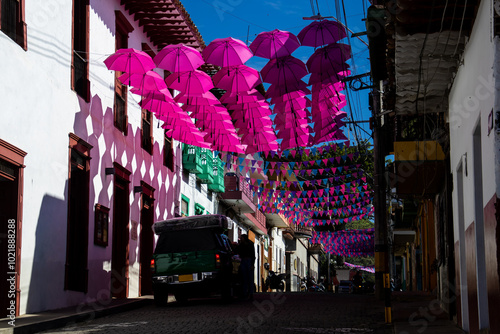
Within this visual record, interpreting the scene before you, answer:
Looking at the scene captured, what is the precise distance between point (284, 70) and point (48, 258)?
5.97m

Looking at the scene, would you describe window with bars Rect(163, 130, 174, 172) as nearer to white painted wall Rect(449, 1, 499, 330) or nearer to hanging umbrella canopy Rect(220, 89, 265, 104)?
hanging umbrella canopy Rect(220, 89, 265, 104)

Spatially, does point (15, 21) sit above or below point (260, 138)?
above

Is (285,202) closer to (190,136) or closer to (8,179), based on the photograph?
(190,136)

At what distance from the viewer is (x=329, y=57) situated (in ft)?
50.5

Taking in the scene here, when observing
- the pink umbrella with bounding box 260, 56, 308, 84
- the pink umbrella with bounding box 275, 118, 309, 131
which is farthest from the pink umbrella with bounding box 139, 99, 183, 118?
the pink umbrella with bounding box 260, 56, 308, 84

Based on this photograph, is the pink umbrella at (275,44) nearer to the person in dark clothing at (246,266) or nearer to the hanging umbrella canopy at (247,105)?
the hanging umbrella canopy at (247,105)

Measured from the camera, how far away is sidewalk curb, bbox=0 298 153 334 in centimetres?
1070

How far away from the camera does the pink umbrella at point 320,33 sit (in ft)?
49.1

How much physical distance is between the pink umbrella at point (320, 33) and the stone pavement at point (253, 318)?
519 centimetres

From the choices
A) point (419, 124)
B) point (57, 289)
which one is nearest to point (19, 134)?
point (57, 289)

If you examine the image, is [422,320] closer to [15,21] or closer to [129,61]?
[129,61]

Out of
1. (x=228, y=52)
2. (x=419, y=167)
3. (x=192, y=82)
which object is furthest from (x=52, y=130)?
(x=419, y=167)

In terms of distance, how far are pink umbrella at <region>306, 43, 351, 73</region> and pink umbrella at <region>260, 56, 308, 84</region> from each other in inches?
9.4

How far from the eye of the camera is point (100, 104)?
1805cm
